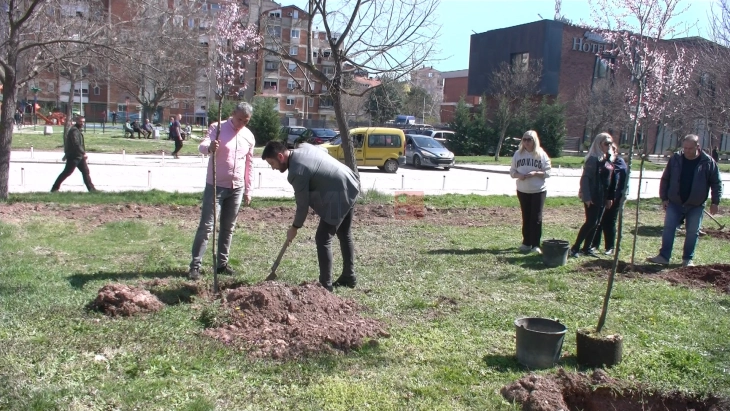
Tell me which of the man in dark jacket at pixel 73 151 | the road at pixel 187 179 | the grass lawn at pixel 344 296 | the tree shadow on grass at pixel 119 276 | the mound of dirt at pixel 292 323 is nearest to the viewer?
the grass lawn at pixel 344 296

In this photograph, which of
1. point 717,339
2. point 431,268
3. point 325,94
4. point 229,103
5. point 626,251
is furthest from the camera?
point 229,103

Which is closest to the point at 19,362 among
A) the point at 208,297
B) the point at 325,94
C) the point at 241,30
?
the point at 208,297

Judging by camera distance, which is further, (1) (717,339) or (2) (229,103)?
(2) (229,103)

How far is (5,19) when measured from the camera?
11.9 meters

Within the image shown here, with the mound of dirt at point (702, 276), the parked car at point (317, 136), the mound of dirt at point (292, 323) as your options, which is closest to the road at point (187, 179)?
the parked car at point (317, 136)

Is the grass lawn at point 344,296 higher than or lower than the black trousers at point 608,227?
lower

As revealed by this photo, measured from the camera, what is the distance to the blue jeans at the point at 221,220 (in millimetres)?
6500

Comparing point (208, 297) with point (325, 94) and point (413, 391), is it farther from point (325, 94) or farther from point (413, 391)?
point (325, 94)

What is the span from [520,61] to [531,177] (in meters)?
43.6

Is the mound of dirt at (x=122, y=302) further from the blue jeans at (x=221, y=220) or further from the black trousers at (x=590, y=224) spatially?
the black trousers at (x=590, y=224)

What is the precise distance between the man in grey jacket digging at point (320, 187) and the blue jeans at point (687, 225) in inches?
173

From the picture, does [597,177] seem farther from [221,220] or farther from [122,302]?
[122,302]

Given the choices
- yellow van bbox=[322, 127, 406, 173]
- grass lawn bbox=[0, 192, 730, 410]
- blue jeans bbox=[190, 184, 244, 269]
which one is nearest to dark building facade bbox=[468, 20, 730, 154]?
yellow van bbox=[322, 127, 406, 173]

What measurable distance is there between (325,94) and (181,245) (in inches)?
213
